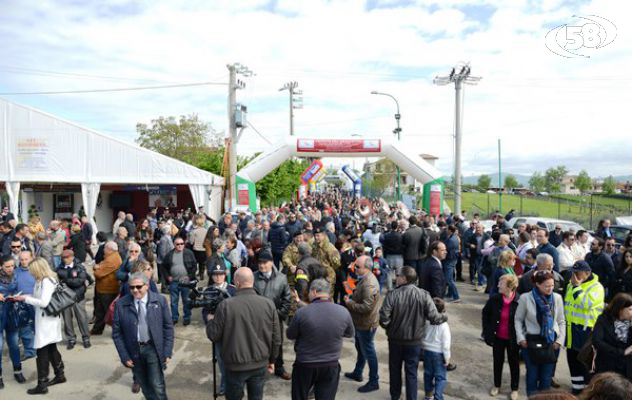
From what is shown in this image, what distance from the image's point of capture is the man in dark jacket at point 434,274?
568 centimetres

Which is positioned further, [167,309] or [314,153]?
[314,153]

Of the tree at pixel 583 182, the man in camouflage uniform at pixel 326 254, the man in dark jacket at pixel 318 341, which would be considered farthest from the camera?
the tree at pixel 583 182

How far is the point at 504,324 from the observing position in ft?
14.8

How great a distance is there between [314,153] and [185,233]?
8.11 metres

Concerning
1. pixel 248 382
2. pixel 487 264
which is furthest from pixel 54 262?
pixel 487 264

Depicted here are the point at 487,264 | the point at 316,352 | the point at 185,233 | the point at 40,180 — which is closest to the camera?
the point at 316,352

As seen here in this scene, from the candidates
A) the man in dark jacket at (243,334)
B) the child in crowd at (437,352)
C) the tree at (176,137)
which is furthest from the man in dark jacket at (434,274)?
the tree at (176,137)

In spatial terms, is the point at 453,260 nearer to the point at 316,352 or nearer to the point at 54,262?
the point at 316,352

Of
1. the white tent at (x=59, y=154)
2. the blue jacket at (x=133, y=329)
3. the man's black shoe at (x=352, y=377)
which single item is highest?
the white tent at (x=59, y=154)

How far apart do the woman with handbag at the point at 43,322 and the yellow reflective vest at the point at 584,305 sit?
5810 millimetres

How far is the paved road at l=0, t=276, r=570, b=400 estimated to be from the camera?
474cm

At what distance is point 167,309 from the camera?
13.3 ft

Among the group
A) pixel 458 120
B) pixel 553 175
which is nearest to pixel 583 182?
pixel 553 175

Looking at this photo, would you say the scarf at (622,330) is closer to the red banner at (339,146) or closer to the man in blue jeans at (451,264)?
the man in blue jeans at (451,264)
